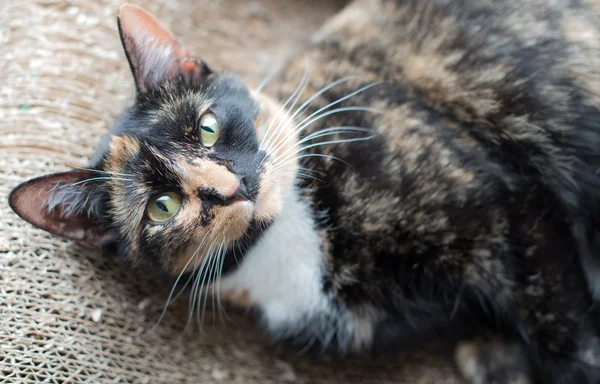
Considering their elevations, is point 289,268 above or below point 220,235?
below

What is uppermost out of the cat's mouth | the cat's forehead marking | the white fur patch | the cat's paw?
the cat's forehead marking

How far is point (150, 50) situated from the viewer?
1.44 metres

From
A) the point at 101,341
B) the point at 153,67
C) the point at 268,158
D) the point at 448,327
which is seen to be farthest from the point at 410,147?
the point at 101,341

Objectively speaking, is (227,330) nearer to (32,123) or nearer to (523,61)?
(32,123)

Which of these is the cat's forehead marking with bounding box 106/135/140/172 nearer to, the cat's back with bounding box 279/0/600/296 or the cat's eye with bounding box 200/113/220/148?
the cat's eye with bounding box 200/113/220/148

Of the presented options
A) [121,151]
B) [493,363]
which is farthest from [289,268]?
[493,363]

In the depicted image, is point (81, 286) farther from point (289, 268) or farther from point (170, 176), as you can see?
point (289, 268)

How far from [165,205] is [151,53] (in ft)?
1.61

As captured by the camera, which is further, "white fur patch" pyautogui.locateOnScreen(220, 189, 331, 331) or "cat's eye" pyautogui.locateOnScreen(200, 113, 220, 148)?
"white fur patch" pyautogui.locateOnScreen(220, 189, 331, 331)

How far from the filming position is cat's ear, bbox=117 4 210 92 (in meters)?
1.38

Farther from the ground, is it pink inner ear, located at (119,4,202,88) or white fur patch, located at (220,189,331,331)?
pink inner ear, located at (119,4,202,88)

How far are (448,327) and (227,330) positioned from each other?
77 centimetres

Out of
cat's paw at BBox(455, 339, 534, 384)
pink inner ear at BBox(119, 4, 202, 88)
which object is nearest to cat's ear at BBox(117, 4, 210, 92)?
pink inner ear at BBox(119, 4, 202, 88)

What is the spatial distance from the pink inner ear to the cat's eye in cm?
23
